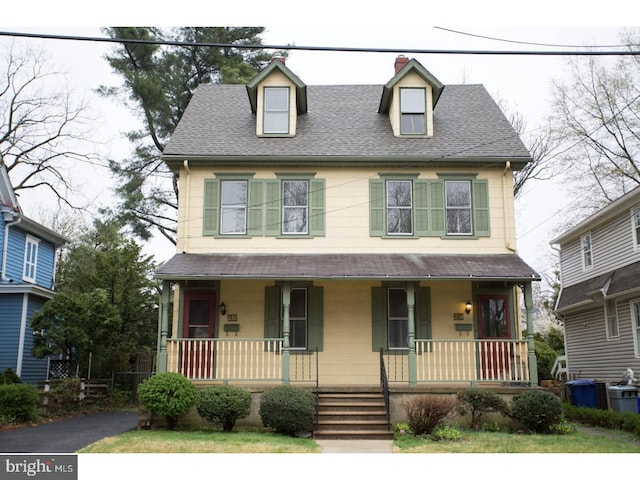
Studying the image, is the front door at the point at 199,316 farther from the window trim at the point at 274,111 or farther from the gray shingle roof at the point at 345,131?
the window trim at the point at 274,111

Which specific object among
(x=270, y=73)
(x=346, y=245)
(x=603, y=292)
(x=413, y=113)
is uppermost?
(x=270, y=73)

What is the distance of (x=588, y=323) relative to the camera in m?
19.5

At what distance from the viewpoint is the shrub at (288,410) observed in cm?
1167

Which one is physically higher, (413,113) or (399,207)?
(413,113)

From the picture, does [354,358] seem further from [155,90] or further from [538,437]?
[155,90]

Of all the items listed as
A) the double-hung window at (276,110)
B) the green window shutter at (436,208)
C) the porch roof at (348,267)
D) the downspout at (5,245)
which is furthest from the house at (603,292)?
the downspout at (5,245)

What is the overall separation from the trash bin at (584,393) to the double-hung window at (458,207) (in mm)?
5374

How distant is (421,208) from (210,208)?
17.3 feet

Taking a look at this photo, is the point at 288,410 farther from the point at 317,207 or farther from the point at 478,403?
the point at 317,207

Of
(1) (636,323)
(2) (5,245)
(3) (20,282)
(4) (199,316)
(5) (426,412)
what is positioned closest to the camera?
(5) (426,412)

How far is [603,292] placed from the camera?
1689 cm

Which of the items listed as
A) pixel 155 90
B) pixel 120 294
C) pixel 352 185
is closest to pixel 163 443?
pixel 352 185

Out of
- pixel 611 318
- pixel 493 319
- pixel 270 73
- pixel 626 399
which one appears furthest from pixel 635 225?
pixel 270 73

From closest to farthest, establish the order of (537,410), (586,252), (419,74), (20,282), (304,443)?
(304,443), (537,410), (419,74), (586,252), (20,282)
